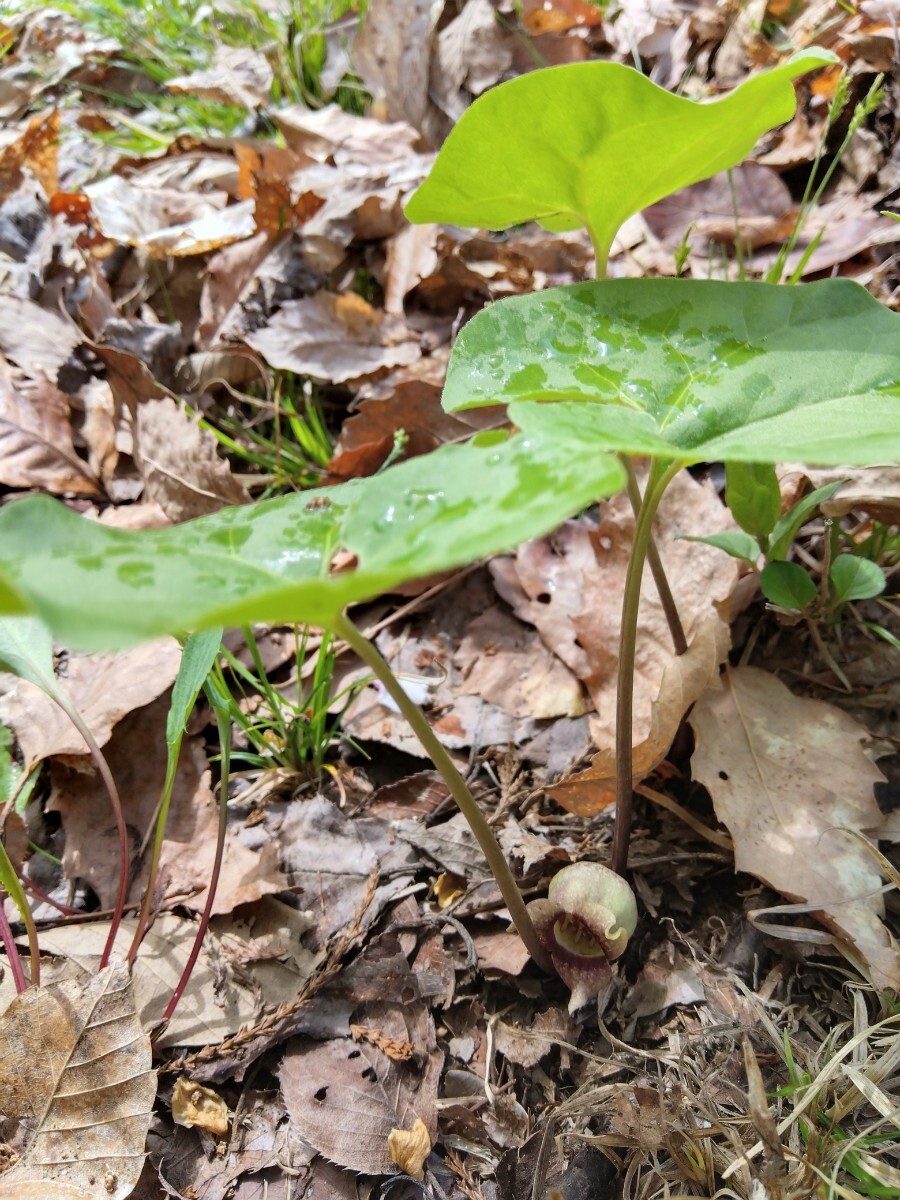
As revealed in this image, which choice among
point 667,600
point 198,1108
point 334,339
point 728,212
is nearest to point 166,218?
point 334,339

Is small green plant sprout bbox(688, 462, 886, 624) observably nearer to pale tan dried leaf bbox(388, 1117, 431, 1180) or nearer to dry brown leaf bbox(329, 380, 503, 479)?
dry brown leaf bbox(329, 380, 503, 479)

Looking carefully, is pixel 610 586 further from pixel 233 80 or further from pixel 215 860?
pixel 233 80

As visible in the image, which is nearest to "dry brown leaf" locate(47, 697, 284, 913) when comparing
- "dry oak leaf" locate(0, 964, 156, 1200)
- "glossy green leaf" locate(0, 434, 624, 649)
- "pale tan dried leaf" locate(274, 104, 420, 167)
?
"dry oak leaf" locate(0, 964, 156, 1200)

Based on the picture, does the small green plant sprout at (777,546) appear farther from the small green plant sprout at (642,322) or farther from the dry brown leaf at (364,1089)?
the dry brown leaf at (364,1089)

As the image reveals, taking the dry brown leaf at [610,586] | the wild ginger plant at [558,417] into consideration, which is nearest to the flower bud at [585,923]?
the wild ginger plant at [558,417]

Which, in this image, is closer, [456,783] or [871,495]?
[456,783]

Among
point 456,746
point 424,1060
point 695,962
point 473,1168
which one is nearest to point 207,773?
point 456,746

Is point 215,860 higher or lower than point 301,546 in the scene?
lower
